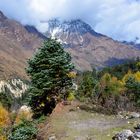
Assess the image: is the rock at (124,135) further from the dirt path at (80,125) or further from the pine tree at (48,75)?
the pine tree at (48,75)

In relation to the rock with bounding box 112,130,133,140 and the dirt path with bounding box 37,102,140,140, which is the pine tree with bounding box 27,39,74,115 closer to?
the dirt path with bounding box 37,102,140,140

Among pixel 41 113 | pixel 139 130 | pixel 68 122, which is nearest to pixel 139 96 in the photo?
pixel 41 113

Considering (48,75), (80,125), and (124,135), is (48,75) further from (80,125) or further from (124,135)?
(124,135)

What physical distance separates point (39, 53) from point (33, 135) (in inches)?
664

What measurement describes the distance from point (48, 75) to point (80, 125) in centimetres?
1408

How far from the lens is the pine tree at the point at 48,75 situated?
185 feet

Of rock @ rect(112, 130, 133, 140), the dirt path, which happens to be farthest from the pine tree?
rock @ rect(112, 130, 133, 140)

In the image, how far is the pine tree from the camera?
185 feet

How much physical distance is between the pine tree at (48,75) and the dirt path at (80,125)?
4887 millimetres

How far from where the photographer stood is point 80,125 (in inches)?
1736

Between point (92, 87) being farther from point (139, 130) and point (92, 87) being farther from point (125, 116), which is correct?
point (139, 130)

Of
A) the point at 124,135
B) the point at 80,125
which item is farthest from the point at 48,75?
the point at 124,135

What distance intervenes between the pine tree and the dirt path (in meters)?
4.89

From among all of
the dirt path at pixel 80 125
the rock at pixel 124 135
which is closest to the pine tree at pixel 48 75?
the dirt path at pixel 80 125
